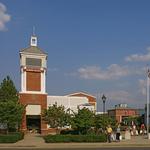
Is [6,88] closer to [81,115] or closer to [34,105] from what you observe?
[34,105]

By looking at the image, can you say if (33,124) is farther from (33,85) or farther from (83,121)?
(83,121)

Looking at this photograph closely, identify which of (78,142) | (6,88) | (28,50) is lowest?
(78,142)

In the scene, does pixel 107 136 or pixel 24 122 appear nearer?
pixel 107 136

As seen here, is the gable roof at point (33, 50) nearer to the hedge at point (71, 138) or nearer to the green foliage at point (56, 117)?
the green foliage at point (56, 117)

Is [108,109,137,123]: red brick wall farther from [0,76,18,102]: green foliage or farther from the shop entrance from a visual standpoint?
[0,76,18,102]: green foliage

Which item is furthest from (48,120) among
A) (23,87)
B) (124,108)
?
(124,108)

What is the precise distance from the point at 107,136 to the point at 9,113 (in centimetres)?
1825

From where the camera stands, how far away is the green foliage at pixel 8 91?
2697 inches

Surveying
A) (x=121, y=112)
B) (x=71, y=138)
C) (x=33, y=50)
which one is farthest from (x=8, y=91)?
(x=121, y=112)

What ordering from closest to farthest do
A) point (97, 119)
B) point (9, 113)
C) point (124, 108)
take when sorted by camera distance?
point (97, 119)
point (9, 113)
point (124, 108)

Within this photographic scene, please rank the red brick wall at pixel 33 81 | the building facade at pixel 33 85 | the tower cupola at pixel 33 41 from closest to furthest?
1. the building facade at pixel 33 85
2. the red brick wall at pixel 33 81
3. the tower cupola at pixel 33 41

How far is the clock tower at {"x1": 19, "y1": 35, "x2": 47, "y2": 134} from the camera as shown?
2901 inches

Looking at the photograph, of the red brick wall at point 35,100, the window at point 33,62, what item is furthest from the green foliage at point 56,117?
the window at point 33,62

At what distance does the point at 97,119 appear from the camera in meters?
53.3
